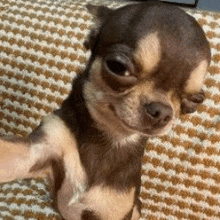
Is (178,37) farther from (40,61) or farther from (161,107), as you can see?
(40,61)

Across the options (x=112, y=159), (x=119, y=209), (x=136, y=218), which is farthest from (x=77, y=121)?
(x=136, y=218)

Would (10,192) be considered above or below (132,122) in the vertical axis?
below

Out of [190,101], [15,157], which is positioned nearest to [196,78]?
[190,101]

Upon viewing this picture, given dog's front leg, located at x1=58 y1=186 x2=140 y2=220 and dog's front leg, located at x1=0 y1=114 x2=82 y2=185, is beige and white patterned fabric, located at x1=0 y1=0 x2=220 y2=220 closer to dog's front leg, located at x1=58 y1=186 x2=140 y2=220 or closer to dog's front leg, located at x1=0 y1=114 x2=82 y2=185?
dog's front leg, located at x1=58 y1=186 x2=140 y2=220

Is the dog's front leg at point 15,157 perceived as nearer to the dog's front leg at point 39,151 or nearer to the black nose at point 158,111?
the dog's front leg at point 39,151

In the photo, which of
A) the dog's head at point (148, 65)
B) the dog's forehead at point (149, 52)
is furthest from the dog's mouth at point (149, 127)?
the dog's forehead at point (149, 52)

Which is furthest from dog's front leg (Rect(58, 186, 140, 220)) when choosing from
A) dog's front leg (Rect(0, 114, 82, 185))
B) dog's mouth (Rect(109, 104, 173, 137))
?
dog's mouth (Rect(109, 104, 173, 137))

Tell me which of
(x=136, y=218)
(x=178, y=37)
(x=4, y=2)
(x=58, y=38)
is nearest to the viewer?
(x=178, y=37)
